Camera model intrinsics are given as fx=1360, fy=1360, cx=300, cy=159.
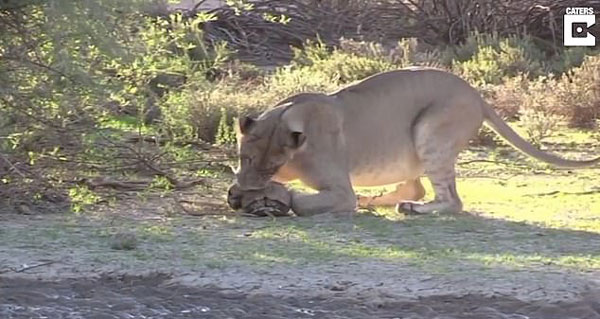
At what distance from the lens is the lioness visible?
866 centimetres

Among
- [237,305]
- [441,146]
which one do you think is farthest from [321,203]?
[237,305]

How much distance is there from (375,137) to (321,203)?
85cm

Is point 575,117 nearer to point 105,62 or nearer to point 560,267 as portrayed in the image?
point 105,62

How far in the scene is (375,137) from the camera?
9172mm

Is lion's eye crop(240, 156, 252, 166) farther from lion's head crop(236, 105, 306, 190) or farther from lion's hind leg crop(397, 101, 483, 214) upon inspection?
lion's hind leg crop(397, 101, 483, 214)

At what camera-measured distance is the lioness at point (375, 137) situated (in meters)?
8.66

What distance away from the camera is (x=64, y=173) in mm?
10133

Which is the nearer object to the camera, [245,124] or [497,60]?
[245,124]

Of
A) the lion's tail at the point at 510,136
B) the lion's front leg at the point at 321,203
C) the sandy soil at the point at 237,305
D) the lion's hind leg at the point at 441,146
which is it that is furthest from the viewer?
the lion's tail at the point at 510,136

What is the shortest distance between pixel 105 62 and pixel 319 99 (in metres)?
1.56

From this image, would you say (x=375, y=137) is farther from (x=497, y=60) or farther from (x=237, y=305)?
(x=497, y=60)

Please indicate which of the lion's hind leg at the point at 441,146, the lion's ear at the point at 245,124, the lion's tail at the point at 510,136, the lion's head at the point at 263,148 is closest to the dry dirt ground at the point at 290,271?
the lion's head at the point at 263,148

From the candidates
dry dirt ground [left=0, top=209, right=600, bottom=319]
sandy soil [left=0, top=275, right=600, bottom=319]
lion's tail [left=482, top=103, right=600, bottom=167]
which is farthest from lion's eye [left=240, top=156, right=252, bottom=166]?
sandy soil [left=0, top=275, right=600, bottom=319]

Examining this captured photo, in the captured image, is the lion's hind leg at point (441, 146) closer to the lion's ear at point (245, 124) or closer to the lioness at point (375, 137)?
the lioness at point (375, 137)
